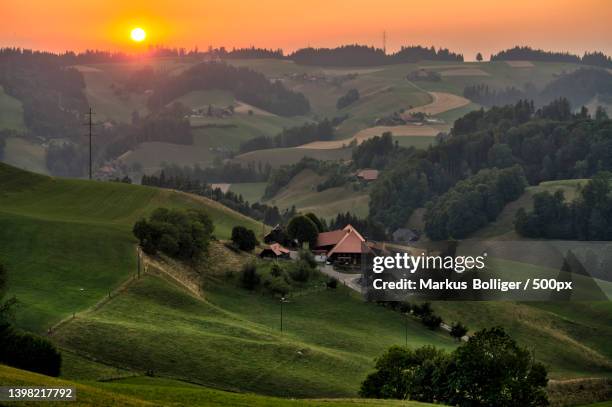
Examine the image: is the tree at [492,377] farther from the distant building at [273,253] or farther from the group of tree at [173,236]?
the distant building at [273,253]

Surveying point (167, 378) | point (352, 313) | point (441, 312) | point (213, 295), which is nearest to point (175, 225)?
point (213, 295)

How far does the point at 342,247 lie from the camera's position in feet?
387

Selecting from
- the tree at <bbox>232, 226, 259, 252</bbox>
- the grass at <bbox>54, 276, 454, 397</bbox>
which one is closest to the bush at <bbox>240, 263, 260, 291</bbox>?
the grass at <bbox>54, 276, 454, 397</bbox>

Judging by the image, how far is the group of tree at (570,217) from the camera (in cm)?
19075

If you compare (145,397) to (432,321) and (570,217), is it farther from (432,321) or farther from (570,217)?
(570,217)

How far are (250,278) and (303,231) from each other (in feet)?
74.7

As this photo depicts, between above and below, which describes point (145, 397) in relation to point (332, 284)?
above

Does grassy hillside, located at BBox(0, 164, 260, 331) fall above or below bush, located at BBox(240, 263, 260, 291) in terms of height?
above

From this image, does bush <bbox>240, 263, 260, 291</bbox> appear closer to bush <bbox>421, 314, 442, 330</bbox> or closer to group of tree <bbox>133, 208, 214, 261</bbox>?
group of tree <bbox>133, 208, 214, 261</bbox>

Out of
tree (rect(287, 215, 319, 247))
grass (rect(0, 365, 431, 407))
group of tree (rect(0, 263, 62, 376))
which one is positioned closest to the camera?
grass (rect(0, 365, 431, 407))

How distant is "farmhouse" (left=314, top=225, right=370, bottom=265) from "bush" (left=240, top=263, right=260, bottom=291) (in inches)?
652

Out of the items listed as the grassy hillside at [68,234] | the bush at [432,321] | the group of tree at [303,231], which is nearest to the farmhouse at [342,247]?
the group of tree at [303,231]

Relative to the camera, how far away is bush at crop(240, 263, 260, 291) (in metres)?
101

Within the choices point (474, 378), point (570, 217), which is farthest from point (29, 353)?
point (570, 217)
